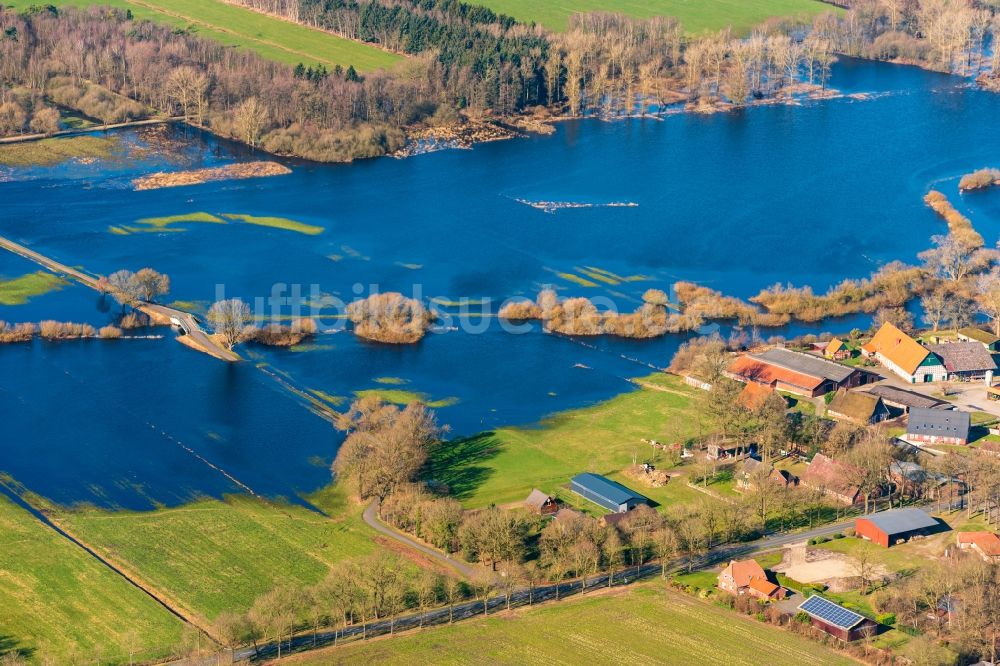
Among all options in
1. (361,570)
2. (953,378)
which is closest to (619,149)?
(953,378)

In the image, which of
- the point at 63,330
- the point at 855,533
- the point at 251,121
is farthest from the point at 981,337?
the point at 251,121

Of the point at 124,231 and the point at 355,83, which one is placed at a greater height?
the point at 355,83

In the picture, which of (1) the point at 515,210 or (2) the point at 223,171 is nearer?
(1) the point at 515,210

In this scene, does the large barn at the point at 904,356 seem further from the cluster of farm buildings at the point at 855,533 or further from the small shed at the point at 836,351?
the cluster of farm buildings at the point at 855,533

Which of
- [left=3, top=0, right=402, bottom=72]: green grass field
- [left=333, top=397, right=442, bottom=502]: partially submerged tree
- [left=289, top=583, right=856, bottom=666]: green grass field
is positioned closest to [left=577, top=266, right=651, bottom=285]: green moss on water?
[left=333, top=397, right=442, bottom=502]: partially submerged tree

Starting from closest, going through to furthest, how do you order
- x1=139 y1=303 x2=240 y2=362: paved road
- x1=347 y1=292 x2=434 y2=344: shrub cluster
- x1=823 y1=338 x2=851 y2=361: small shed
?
x1=823 y1=338 x2=851 y2=361: small shed
x1=139 y1=303 x2=240 y2=362: paved road
x1=347 y1=292 x2=434 y2=344: shrub cluster

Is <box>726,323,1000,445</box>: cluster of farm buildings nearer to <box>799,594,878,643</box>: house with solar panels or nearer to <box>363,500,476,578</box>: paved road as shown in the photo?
<box>799,594,878,643</box>: house with solar panels

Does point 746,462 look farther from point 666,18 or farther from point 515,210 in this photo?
point 666,18
